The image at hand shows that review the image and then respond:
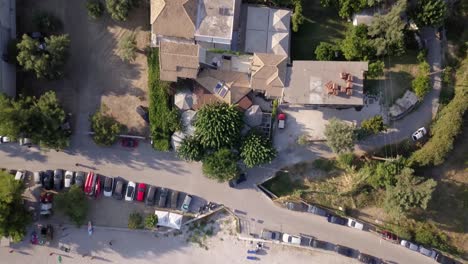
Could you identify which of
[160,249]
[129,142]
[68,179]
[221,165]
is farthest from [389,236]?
[68,179]

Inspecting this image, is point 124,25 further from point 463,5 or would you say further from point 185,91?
point 463,5

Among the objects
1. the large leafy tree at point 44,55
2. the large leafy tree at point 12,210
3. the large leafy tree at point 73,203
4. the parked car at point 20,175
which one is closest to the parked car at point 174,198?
the large leafy tree at point 73,203

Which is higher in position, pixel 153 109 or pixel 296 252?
pixel 153 109

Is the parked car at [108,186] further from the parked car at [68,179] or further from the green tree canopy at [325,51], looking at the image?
the green tree canopy at [325,51]

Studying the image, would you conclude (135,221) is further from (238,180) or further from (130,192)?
(238,180)

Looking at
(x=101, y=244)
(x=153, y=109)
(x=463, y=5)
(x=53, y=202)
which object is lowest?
(x=101, y=244)

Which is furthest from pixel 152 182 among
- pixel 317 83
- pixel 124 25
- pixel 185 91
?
pixel 317 83

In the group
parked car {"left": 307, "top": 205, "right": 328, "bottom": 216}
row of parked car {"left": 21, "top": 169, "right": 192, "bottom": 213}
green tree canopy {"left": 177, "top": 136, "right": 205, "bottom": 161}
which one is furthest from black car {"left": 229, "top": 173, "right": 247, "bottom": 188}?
parked car {"left": 307, "top": 205, "right": 328, "bottom": 216}
